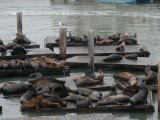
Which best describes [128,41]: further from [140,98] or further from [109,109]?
[109,109]

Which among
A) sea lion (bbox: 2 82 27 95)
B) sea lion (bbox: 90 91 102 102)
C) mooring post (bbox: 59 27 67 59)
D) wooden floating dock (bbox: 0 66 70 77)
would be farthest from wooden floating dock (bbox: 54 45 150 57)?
sea lion (bbox: 90 91 102 102)

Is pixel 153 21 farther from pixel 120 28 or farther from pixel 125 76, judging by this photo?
pixel 125 76

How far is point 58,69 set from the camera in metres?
15.7

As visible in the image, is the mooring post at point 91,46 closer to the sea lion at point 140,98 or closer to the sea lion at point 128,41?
the sea lion at point 140,98

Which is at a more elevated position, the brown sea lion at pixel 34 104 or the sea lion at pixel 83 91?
the sea lion at pixel 83 91

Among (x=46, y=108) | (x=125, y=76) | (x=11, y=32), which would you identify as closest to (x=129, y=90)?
(x=125, y=76)

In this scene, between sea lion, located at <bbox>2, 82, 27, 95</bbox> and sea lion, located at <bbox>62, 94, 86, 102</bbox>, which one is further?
Answer: sea lion, located at <bbox>2, 82, 27, 95</bbox>

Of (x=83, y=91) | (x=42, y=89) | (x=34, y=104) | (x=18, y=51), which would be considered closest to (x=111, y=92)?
(x=83, y=91)

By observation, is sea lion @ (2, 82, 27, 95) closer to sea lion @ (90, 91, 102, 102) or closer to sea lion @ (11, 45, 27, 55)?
sea lion @ (90, 91, 102, 102)

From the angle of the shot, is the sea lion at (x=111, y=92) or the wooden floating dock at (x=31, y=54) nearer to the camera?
the sea lion at (x=111, y=92)

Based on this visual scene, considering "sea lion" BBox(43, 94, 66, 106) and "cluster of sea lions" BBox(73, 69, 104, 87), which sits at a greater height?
"cluster of sea lions" BBox(73, 69, 104, 87)

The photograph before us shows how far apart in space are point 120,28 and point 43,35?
560 centimetres

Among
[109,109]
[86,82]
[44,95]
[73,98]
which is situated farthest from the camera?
[86,82]

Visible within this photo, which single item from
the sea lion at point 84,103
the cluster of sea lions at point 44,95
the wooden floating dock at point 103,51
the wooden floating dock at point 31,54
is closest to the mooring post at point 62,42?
the wooden floating dock at point 103,51
